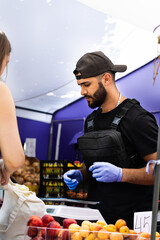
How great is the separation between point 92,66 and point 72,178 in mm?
687

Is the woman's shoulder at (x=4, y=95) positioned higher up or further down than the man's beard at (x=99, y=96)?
further down

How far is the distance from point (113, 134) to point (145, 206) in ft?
1.44

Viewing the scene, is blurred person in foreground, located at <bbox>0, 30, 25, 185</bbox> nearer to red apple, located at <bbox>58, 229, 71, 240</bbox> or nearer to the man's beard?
red apple, located at <bbox>58, 229, 71, 240</bbox>

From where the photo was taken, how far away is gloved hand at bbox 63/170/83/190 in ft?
6.44

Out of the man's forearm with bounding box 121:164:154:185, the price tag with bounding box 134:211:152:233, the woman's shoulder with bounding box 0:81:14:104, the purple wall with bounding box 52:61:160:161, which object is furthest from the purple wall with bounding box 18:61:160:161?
the woman's shoulder with bounding box 0:81:14:104

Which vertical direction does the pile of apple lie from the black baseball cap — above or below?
below

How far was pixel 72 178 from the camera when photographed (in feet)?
6.81

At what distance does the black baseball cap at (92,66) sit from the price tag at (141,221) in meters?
0.90

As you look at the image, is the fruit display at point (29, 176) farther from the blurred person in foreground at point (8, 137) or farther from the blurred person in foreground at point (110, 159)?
the blurred person in foreground at point (8, 137)

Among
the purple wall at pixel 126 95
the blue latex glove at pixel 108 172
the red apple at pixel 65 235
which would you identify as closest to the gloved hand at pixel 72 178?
the blue latex glove at pixel 108 172

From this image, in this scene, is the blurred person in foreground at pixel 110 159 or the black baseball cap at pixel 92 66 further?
the black baseball cap at pixel 92 66

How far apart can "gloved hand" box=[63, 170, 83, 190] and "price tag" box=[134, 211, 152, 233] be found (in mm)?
736

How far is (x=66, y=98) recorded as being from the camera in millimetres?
5961

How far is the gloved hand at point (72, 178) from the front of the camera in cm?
196
